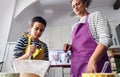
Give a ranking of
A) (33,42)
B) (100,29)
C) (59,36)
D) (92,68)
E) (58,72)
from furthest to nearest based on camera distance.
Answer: (59,36) → (58,72) → (33,42) → (100,29) → (92,68)

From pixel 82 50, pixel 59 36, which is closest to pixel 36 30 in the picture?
pixel 82 50

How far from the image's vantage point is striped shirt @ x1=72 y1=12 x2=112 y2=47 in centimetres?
66

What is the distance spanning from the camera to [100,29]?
700mm

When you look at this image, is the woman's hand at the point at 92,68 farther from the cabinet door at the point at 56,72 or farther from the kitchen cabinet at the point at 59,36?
the kitchen cabinet at the point at 59,36

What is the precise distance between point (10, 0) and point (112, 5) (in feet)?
6.67

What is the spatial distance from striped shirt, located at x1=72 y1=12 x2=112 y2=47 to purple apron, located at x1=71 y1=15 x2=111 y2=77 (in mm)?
22

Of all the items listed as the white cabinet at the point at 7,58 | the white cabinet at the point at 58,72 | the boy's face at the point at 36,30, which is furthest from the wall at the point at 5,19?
the boy's face at the point at 36,30

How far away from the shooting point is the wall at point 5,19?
2605mm

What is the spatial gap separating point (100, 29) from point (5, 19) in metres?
2.27

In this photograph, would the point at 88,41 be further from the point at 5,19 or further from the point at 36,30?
the point at 5,19

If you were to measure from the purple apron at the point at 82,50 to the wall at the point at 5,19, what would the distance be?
206cm

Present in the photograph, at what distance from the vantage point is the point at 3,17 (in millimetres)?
2629

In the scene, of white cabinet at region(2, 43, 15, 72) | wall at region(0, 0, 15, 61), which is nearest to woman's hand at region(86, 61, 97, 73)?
white cabinet at region(2, 43, 15, 72)

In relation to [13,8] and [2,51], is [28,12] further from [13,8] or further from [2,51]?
[2,51]
